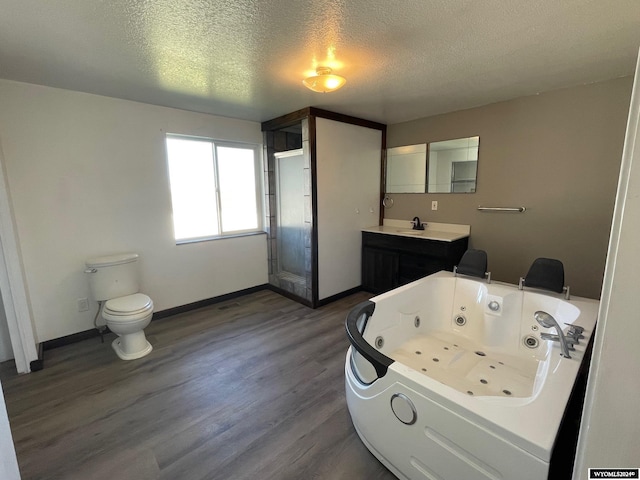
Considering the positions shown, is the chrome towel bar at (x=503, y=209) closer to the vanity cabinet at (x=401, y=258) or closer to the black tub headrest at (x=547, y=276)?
the vanity cabinet at (x=401, y=258)

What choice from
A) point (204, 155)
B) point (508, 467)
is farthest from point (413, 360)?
point (204, 155)

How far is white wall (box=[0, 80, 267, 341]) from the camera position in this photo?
2.38 meters

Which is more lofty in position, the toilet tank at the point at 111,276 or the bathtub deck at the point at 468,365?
the toilet tank at the point at 111,276

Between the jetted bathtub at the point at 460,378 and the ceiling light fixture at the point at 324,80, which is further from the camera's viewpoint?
the ceiling light fixture at the point at 324,80

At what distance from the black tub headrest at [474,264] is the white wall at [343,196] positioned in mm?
1443

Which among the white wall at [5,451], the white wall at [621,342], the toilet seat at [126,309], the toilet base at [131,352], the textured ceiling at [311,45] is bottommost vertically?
the toilet base at [131,352]

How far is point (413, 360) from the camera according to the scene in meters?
2.19

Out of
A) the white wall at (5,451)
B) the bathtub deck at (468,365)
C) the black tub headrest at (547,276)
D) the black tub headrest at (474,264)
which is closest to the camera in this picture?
the white wall at (5,451)

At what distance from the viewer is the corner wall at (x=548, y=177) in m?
2.46

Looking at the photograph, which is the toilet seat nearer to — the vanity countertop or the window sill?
the window sill

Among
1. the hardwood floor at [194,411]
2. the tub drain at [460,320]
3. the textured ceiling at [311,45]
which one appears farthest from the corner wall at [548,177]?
the hardwood floor at [194,411]

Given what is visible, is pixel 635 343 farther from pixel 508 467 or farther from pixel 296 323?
pixel 296 323

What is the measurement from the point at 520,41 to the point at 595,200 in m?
1.67

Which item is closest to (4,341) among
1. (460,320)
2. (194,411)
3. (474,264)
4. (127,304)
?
(127,304)
